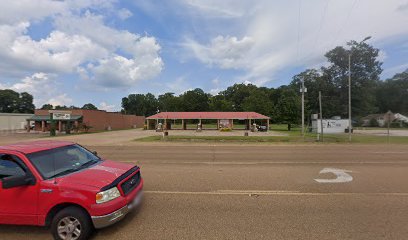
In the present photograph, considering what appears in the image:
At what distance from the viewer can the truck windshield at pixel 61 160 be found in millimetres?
5035

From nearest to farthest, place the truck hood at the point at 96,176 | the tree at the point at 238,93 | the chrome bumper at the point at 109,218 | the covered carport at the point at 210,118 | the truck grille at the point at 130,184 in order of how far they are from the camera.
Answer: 1. the chrome bumper at the point at 109,218
2. the truck hood at the point at 96,176
3. the truck grille at the point at 130,184
4. the covered carport at the point at 210,118
5. the tree at the point at 238,93

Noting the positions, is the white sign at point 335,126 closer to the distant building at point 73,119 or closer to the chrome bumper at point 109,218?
the distant building at point 73,119

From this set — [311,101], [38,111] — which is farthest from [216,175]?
[311,101]

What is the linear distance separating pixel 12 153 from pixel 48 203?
1.15 meters

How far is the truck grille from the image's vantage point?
16.8 feet

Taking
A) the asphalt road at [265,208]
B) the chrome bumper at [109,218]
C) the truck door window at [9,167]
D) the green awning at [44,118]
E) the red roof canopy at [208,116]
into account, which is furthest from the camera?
the red roof canopy at [208,116]

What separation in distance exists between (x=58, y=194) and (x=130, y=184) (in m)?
1.20

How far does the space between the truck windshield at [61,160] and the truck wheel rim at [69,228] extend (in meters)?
0.79

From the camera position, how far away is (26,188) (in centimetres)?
476

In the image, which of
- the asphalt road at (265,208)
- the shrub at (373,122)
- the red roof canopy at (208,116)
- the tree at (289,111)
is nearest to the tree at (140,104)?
the red roof canopy at (208,116)

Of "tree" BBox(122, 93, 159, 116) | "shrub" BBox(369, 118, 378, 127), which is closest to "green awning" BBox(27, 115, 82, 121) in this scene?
"shrub" BBox(369, 118, 378, 127)

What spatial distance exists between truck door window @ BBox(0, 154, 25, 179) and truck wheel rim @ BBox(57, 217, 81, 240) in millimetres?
1153

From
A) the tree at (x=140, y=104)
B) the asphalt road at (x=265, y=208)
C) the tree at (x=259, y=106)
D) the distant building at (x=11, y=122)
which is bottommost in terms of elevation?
the asphalt road at (x=265, y=208)

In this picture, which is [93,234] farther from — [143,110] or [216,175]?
[143,110]
